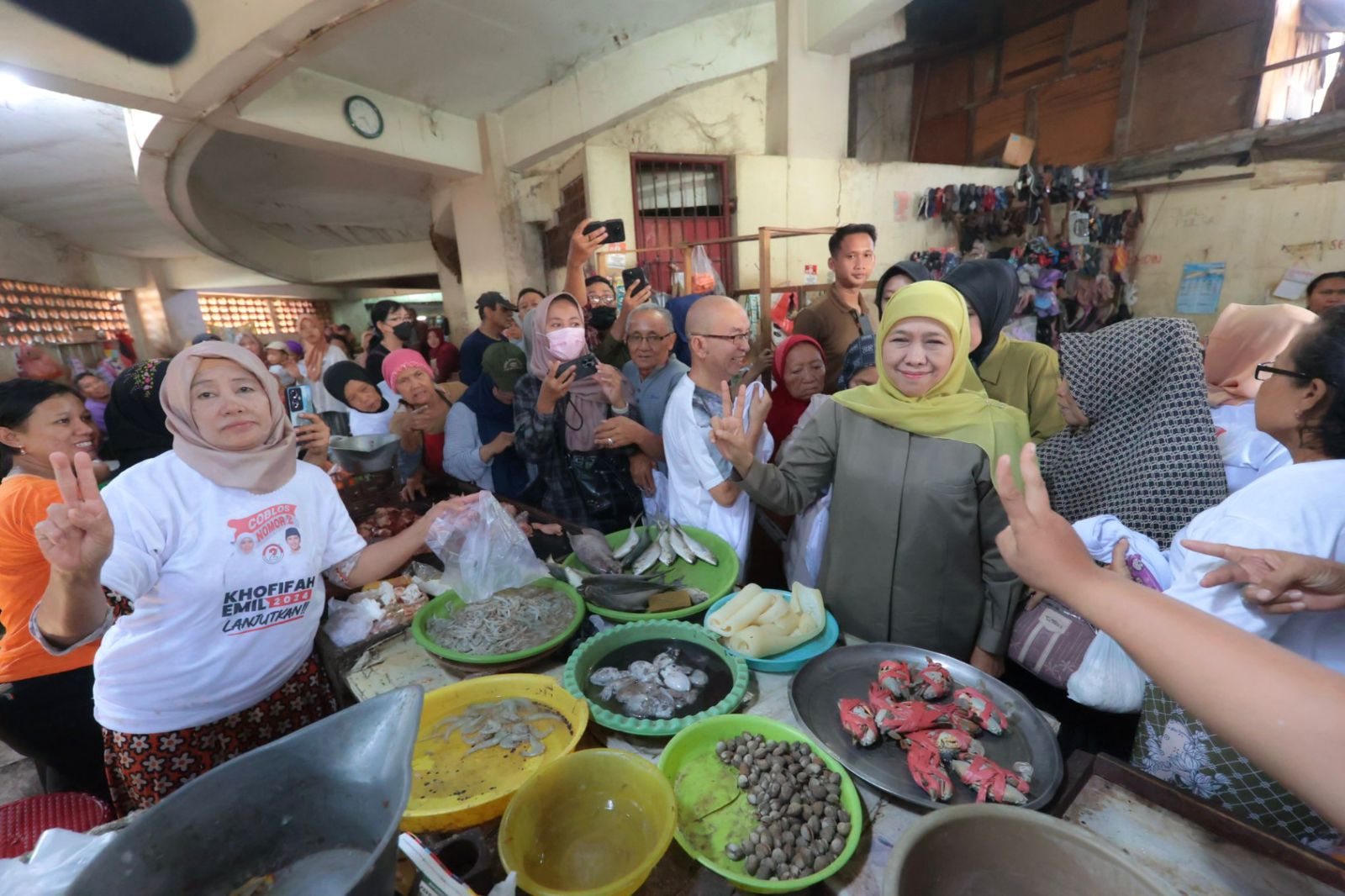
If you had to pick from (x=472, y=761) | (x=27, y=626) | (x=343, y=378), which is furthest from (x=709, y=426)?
(x=343, y=378)

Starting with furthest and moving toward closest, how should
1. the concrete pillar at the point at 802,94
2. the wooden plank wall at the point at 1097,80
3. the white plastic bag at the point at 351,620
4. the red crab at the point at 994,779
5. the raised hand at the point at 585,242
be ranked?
the wooden plank wall at the point at 1097,80 < the concrete pillar at the point at 802,94 < the raised hand at the point at 585,242 < the white plastic bag at the point at 351,620 < the red crab at the point at 994,779

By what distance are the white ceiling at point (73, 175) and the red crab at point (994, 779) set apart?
8910 mm

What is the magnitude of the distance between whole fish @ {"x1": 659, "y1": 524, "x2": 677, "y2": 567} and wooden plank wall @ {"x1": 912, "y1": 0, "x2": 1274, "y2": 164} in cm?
1074

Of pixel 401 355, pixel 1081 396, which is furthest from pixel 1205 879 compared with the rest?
pixel 401 355

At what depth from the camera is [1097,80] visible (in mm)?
8656

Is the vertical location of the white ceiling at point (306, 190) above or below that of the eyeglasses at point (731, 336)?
above

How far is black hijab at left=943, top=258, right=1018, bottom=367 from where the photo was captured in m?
2.53

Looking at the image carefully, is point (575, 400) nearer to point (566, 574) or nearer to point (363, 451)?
point (566, 574)

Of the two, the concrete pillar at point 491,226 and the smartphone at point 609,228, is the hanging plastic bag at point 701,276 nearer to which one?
the smartphone at point 609,228

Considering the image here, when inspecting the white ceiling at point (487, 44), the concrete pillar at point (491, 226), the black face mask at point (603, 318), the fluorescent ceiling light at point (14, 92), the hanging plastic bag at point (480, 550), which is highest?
the white ceiling at point (487, 44)

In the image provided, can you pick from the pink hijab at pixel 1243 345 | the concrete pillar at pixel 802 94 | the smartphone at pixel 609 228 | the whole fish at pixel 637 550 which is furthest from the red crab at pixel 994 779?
the concrete pillar at pixel 802 94

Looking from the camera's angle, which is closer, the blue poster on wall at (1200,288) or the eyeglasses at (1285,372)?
the eyeglasses at (1285,372)

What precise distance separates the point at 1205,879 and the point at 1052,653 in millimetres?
834

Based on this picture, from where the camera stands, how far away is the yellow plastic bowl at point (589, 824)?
3.48 feet
